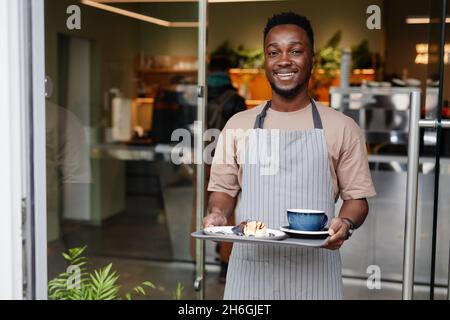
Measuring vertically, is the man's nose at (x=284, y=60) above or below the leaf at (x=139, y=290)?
above

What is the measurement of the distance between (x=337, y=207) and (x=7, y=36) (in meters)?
1.05

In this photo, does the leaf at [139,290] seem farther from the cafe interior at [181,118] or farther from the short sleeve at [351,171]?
the short sleeve at [351,171]

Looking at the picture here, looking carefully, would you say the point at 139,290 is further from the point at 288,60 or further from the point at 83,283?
the point at 288,60

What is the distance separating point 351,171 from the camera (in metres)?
1.83

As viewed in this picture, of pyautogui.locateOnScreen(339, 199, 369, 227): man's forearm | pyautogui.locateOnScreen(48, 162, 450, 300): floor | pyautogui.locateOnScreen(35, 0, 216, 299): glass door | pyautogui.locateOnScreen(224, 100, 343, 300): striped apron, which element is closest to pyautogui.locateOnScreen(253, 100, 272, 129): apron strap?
pyautogui.locateOnScreen(224, 100, 343, 300): striped apron

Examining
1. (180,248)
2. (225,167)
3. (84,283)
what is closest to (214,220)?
(225,167)

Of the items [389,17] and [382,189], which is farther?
[382,189]

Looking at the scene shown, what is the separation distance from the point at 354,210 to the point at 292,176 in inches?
8.1

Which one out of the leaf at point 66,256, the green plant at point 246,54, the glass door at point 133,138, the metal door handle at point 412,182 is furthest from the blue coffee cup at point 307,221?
the glass door at point 133,138

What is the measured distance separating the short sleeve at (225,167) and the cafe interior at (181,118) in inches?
5.8

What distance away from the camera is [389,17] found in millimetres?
2461

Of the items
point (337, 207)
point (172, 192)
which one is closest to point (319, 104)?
point (337, 207)

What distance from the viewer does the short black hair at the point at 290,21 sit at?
192 centimetres

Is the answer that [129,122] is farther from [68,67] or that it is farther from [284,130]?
[284,130]
